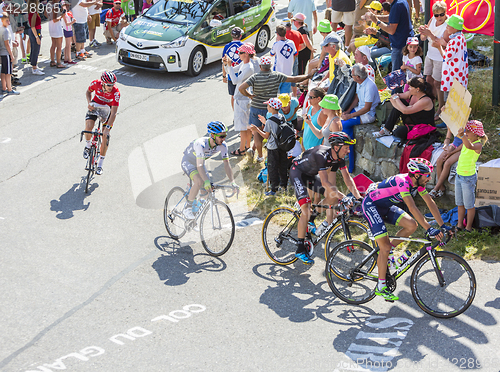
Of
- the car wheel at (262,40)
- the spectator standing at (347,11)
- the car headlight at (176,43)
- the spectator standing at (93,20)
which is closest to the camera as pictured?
the spectator standing at (347,11)

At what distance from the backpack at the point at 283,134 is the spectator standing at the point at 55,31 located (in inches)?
356

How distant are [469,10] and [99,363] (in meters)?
8.49

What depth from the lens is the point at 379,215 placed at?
6.46 m

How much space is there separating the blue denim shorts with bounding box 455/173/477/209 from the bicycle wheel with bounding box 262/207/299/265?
2314 mm

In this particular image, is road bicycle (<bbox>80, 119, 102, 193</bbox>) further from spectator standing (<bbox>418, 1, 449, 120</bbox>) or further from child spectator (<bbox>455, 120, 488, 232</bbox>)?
child spectator (<bbox>455, 120, 488, 232</bbox>)

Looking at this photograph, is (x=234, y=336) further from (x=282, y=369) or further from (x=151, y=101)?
(x=151, y=101)

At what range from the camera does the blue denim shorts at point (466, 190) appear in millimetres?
7617

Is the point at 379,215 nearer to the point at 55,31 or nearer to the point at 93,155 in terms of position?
the point at 93,155

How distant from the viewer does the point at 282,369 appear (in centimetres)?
575

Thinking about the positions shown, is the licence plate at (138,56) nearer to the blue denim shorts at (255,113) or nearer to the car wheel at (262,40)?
the car wheel at (262,40)

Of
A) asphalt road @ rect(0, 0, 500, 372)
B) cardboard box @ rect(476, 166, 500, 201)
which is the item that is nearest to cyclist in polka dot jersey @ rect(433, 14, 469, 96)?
cardboard box @ rect(476, 166, 500, 201)

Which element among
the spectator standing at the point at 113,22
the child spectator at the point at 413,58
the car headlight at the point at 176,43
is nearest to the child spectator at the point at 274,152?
the child spectator at the point at 413,58

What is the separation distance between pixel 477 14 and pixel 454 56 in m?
1.51

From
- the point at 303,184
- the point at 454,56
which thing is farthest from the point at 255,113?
the point at 454,56
